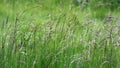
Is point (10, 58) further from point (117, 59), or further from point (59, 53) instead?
point (117, 59)

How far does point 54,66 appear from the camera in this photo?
3.65 meters

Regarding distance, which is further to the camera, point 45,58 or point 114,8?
point 114,8

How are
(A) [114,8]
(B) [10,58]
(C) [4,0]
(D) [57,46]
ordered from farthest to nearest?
1. (A) [114,8]
2. (C) [4,0]
3. (D) [57,46]
4. (B) [10,58]

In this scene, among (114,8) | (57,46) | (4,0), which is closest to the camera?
(57,46)

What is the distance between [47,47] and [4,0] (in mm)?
3496

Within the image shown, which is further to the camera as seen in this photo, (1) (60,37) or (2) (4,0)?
(2) (4,0)

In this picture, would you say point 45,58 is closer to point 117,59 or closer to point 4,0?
point 117,59

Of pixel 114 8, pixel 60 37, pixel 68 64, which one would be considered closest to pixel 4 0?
pixel 114 8

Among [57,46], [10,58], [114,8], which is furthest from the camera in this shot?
[114,8]

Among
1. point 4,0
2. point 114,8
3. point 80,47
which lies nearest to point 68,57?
point 80,47

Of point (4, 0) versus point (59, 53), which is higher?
point (4, 0)

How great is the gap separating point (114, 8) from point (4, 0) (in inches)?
84.2

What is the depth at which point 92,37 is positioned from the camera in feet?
13.3

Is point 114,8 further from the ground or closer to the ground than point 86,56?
further from the ground
